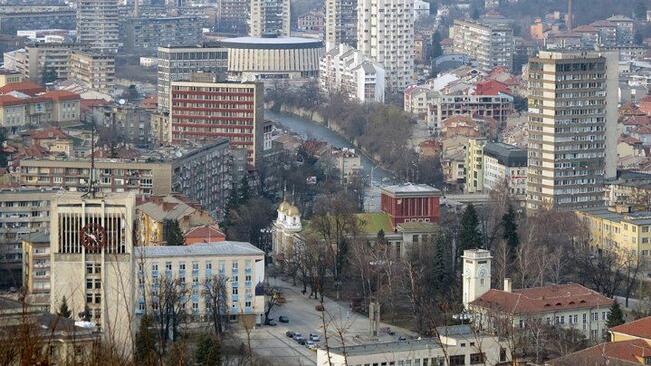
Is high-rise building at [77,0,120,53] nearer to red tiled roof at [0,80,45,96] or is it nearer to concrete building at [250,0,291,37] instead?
concrete building at [250,0,291,37]

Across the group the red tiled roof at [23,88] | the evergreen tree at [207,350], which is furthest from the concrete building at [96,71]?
the evergreen tree at [207,350]

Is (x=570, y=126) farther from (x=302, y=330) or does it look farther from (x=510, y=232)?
(x=302, y=330)

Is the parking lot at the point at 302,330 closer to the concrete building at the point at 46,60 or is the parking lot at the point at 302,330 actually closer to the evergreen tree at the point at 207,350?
the evergreen tree at the point at 207,350

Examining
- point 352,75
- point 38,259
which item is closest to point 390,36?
point 352,75

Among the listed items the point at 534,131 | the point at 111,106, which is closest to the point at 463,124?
the point at 111,106

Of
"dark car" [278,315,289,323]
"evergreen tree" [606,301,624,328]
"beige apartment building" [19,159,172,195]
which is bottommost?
"dark car" [278,315,289,323]

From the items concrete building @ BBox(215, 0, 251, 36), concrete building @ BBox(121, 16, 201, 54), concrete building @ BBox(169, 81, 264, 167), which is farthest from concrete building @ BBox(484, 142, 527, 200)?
concrete building @ BBox(215, 0, 251, 36)
